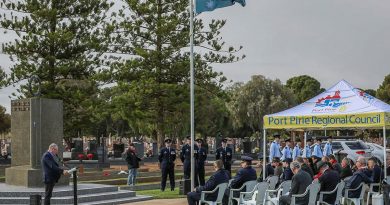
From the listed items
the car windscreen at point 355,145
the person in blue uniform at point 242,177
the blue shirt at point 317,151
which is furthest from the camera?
the car windscreen at point 355,145

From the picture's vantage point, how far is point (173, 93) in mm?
46844

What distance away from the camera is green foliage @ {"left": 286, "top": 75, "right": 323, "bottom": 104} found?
85000 mm

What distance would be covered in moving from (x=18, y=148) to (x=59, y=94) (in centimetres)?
2570

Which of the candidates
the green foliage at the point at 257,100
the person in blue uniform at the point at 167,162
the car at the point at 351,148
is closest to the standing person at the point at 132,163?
the person in blue uniform at the point at 167,162

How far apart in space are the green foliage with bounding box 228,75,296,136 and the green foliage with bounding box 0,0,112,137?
21.5 meters

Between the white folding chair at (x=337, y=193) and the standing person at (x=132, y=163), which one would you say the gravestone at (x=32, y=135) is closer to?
the standing person at (x=132, y=163)

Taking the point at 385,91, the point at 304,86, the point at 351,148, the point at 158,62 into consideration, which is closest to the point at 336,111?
the point at 351,148

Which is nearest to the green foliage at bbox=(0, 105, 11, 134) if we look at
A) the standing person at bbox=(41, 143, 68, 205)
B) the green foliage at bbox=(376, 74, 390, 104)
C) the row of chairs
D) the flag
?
the green foliage at bbox=(376, 74, 390, 104)

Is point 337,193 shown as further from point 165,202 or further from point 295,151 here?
point 295,151

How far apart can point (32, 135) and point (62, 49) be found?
2634 centimetres

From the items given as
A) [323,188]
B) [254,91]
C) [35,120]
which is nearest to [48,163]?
[35,120]

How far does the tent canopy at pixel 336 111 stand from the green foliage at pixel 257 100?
138 feet

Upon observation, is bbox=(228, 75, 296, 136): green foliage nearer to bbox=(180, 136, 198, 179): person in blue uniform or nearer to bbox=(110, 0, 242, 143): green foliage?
bbox=(110, 0, 242, 143): green foliage

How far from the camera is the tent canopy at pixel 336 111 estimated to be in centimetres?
2005
